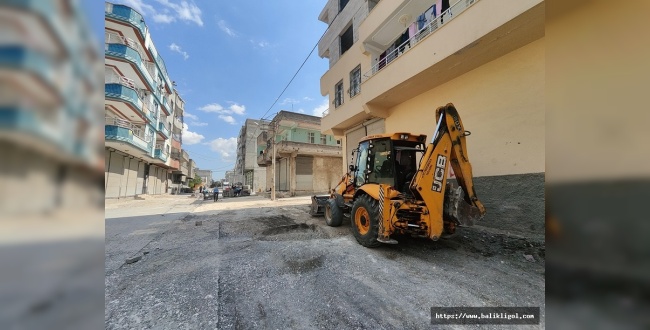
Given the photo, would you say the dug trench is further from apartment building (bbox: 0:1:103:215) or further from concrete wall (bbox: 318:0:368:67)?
concrete wall (bbox: 318:0:368:67)

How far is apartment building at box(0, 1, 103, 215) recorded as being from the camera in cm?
43

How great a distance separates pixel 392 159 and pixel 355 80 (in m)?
6.94

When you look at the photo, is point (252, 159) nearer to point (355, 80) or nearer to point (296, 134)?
point (296, 134)

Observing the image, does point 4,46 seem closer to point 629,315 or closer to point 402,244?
point 629,315

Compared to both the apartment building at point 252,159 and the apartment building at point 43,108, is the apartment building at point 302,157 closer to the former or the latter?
the apartment building at point 252,159

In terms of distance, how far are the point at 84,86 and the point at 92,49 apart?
0.12 m

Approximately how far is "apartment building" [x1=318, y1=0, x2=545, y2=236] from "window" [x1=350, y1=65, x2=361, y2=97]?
152 cm

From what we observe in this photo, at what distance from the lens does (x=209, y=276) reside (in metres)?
3.33

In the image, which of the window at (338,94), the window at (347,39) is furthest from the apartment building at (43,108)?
the window at (347,39)

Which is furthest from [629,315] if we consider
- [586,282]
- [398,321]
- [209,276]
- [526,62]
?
[526,62]

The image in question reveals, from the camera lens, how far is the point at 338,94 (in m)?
12.5

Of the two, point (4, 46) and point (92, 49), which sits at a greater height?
point (92, 49)

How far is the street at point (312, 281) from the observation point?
2428mm

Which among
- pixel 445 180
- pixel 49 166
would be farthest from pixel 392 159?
pixel 49 166
